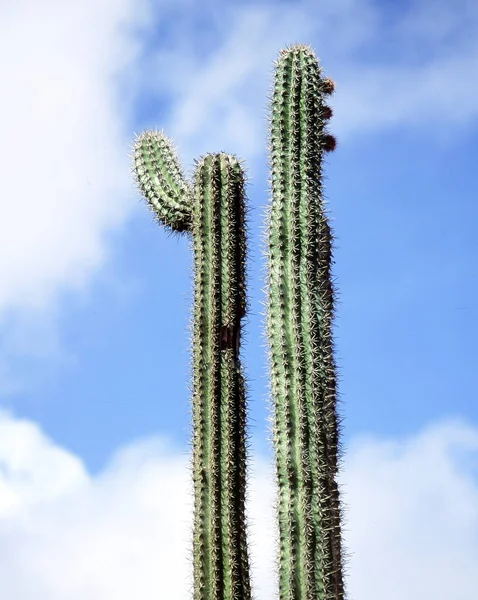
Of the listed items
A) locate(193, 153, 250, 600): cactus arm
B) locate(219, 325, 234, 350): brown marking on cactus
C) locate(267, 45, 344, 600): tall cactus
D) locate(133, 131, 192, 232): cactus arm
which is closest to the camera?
locate(267, 45, 344, 600): tall cactus

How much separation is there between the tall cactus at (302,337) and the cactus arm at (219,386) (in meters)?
0.60

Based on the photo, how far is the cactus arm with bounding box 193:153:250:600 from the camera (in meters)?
8.09

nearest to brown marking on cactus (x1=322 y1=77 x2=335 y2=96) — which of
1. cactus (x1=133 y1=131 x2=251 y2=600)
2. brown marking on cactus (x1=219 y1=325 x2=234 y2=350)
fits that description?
cactus (x1=133 y1=131 x2=251 y2=600)

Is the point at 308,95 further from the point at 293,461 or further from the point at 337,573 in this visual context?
the point at 337,573

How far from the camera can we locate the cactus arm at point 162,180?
955 cm

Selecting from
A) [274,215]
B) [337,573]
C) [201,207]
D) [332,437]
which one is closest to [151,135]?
[201,207]

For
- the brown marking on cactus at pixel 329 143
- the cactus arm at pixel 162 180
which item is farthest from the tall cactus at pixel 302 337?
the cactus arm at pixel 162 180

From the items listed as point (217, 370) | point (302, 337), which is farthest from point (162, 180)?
point (302, 337)

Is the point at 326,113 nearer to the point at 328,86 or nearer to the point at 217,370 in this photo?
the point at 328,86

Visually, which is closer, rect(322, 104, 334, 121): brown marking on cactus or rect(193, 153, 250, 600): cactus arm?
rect(193, 153, 250, 600): cactus arm

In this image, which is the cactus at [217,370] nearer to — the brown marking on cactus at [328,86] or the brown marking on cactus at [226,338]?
the brown marking on cactus at [226,338]

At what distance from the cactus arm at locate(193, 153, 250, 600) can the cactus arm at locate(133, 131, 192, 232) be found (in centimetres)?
44

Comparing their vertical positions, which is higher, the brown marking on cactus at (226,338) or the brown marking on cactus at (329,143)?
the brown marking on cactus at (329,143)

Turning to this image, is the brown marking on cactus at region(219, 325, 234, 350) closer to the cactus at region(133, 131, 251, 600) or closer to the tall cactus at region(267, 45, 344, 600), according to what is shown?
the cactus at region(133, 131, 251, 600)
